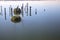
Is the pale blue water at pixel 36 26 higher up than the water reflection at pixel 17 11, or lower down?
lower down

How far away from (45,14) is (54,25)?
15cm

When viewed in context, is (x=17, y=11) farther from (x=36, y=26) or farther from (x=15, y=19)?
(x=36, y=26)

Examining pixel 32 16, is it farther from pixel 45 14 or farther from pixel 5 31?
pixel 5 31

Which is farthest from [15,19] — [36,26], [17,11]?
[36,26]

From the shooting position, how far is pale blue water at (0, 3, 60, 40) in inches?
74.5

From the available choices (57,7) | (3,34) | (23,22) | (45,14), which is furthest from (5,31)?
(57,7)

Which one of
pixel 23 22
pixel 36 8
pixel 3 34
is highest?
pixel 36 8

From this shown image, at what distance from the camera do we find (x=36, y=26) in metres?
1.90

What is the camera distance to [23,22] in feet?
6.24

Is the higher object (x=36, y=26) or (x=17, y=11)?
(x=17, y=11)

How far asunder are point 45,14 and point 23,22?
0.25 meters

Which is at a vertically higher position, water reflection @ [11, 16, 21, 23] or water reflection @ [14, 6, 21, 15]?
water reflection @ [14, 6, 21, 15]

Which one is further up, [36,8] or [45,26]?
[36,8]

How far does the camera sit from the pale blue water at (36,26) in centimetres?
189
